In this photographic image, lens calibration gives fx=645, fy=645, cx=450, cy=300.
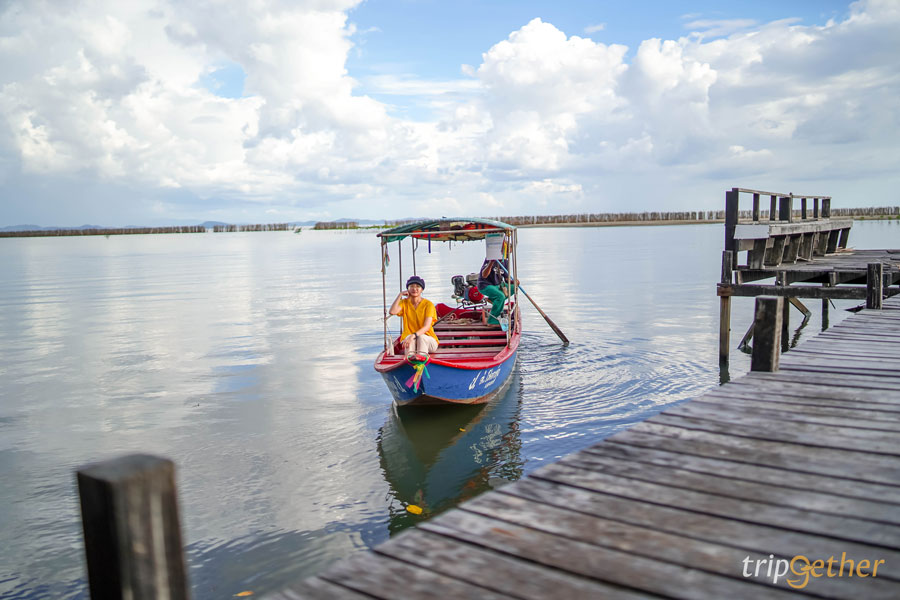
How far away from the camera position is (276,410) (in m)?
11.4

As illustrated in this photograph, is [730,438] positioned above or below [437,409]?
above

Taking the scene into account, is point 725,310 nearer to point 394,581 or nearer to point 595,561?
point 595,561

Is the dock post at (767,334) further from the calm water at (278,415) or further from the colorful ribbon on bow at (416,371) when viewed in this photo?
the colorful ribbon on bow at (416,371)

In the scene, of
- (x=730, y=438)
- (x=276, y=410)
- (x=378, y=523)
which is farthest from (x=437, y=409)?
(x=730, y=438)

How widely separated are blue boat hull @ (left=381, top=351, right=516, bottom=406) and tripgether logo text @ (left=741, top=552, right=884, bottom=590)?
746cm

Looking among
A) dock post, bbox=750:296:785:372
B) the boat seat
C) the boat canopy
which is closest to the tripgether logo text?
dock post, bbox=750:296:785:372

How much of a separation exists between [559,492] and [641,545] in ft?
1.98

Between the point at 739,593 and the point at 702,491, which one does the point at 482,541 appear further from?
the point at 702,491

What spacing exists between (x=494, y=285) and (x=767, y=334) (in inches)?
375

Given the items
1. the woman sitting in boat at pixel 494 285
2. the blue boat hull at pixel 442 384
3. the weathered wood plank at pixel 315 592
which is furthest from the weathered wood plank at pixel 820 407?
the woman sitting in boat at pixel 494 285

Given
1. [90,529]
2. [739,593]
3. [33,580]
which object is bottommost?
[33,580]

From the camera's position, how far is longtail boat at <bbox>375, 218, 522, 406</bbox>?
9938 millimetres

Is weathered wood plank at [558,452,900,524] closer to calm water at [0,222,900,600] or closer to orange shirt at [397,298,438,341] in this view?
calm water at [0,222,900,600]

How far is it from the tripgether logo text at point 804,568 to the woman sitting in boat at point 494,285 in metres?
11.3
